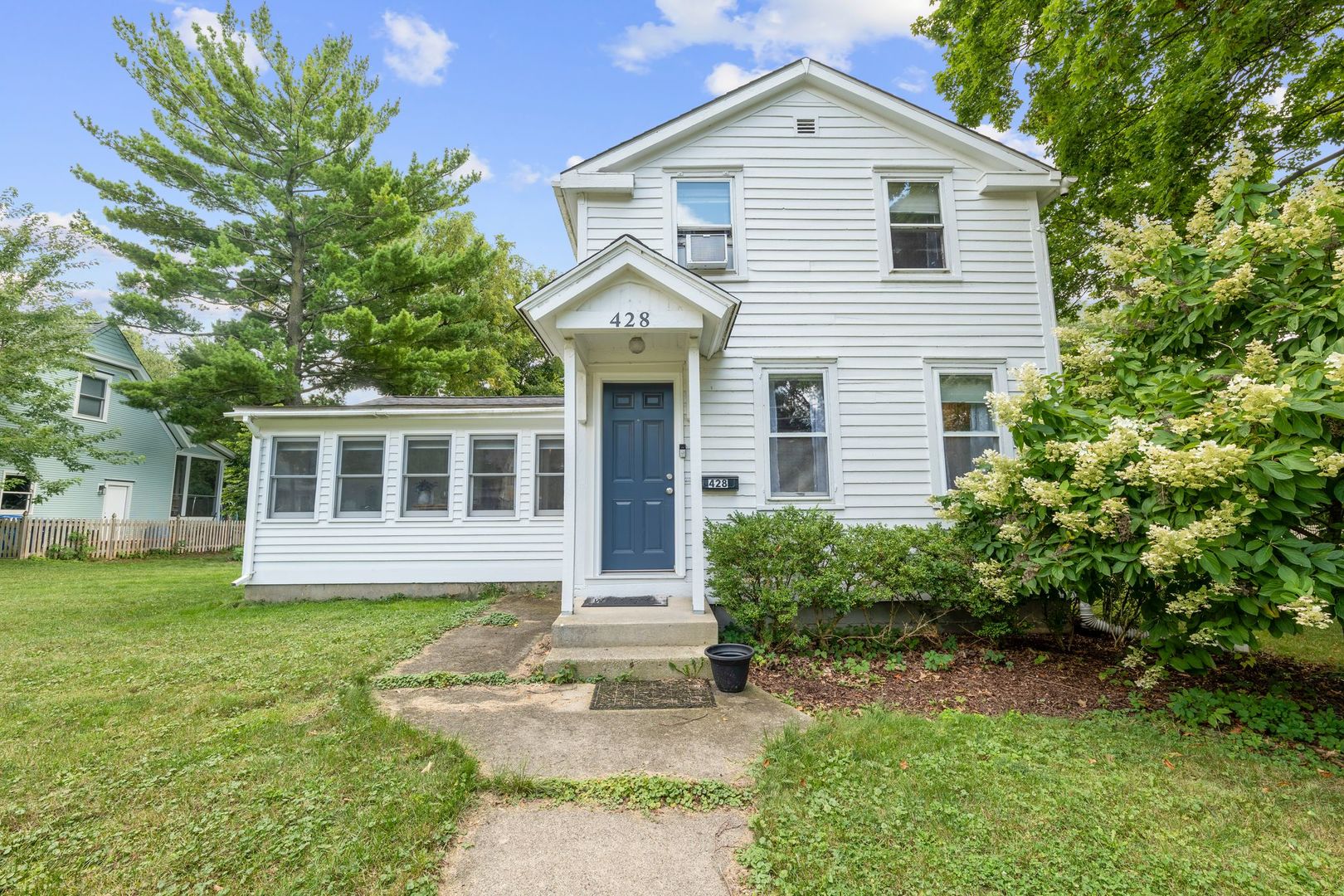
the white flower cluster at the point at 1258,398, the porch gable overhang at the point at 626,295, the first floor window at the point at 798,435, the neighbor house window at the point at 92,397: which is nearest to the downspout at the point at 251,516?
the porch gable overhang at the point at 626,295

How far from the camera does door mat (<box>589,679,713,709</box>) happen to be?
4.02 metres

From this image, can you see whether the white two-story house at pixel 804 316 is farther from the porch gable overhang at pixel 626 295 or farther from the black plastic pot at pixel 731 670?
the black plastic pot at pixel 731 670

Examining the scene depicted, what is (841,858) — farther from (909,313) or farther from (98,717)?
(909,313)

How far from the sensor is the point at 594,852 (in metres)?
2.36

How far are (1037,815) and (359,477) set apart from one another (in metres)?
9.24

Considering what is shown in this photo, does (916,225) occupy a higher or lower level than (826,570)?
higher

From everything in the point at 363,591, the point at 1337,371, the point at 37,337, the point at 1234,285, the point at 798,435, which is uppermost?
the point at 37,337

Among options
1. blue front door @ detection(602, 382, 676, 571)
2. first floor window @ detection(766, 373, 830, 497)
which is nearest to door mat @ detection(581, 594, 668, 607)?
blue front door @ detection(602, 382, 676, 571)

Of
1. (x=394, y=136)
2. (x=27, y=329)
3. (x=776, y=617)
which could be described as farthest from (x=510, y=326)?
(x=776, y=617)

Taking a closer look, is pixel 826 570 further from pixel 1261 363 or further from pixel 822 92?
pixel 822 92

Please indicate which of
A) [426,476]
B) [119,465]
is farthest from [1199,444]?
[119,465]

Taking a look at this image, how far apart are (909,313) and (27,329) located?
62.7ft

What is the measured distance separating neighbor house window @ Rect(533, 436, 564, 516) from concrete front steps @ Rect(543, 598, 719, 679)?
3.92m

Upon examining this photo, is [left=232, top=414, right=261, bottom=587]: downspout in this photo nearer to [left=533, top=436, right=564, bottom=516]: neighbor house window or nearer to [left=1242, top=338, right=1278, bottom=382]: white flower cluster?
[left=533, top=436, right=564, bottom=516]: neighbor house window
